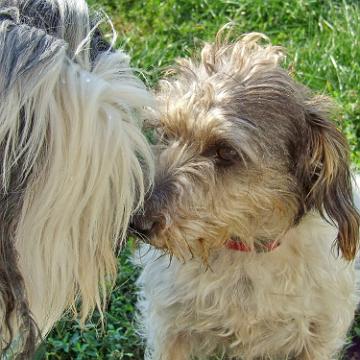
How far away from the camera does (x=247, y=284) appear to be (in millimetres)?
2908

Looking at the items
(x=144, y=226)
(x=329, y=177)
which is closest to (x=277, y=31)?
(x=329, y=177)

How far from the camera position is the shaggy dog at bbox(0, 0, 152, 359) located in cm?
180

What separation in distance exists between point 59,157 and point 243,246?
1.08 meters

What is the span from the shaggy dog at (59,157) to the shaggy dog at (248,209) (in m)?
0.37

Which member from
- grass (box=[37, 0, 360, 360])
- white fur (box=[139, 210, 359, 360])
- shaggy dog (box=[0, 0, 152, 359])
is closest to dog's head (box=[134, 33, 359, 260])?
white fur (box=[139, 210, 359, 360])

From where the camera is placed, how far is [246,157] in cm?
260

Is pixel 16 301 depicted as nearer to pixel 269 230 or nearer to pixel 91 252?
pixel 91 252

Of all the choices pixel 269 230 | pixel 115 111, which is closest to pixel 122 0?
pixel 269 230

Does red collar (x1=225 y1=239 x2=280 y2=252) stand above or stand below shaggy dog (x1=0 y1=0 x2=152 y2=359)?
below

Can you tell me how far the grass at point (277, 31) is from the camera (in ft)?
14.6

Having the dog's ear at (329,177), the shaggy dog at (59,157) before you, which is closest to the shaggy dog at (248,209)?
the dog's ear at (329,177)

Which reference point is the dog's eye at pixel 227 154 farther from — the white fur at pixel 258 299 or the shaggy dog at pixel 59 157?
the shaggy dog at pixel 59 157

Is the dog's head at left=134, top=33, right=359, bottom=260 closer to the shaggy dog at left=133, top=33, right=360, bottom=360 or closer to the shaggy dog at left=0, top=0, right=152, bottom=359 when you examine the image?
the shaggy dog at left=133, top=33, right=360, bottom=360

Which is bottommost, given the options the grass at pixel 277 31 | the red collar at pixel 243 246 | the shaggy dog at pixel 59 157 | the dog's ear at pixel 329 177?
the grass at pixel 277 31
